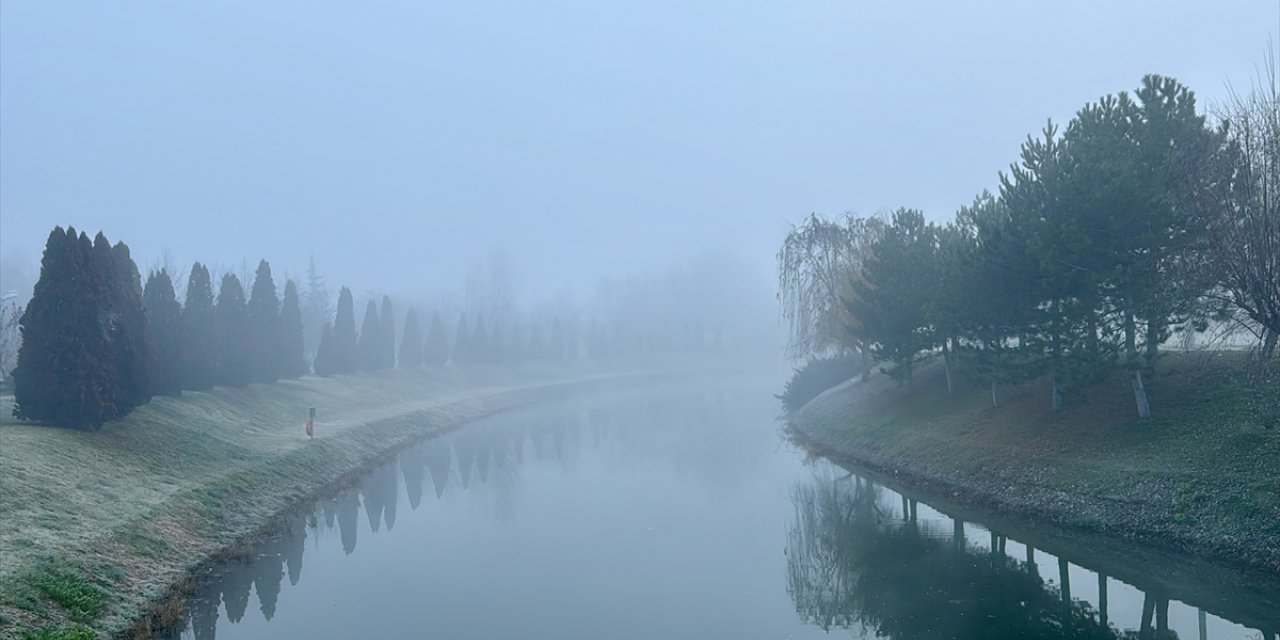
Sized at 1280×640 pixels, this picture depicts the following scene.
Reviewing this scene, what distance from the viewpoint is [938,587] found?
49.0ft

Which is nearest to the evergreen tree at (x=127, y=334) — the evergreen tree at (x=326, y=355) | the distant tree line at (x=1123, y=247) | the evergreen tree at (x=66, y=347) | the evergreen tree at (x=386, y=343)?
the evergreen tree at (x=66, y=347)

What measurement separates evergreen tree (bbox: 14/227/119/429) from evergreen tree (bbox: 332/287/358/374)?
32449mm

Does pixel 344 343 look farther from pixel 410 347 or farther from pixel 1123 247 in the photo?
pixel 1123 247

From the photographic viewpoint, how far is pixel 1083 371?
2159 cm

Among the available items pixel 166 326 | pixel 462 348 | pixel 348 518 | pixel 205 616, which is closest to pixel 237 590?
pixel 205 616

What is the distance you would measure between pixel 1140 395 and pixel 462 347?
6417 cm

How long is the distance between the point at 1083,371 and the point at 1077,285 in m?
2.12

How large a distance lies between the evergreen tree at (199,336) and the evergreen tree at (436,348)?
35.1 m

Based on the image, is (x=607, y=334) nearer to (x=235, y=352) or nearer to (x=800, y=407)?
(x=800, y=407)

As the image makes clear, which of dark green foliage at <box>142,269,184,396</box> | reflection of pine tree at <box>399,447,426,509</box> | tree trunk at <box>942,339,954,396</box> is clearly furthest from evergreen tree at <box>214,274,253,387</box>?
tree trunk at <box>942,339,954,396</box>

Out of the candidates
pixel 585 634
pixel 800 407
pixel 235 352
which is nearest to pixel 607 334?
pixel 800 407

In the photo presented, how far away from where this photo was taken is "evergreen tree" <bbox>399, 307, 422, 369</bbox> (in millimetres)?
70062

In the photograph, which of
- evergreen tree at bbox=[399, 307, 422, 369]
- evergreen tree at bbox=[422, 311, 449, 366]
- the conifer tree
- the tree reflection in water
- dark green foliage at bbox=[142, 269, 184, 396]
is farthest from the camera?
the conifer tree

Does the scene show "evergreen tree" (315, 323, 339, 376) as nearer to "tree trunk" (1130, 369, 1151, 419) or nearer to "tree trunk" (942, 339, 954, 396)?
"tree trunk" (942, 339, 954, 396)
